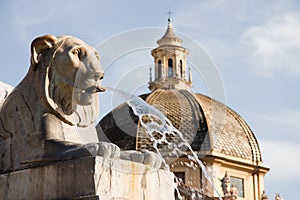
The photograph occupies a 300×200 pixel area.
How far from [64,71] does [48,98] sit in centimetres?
29

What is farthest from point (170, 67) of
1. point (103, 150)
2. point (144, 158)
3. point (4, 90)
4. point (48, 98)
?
point (103, 150)

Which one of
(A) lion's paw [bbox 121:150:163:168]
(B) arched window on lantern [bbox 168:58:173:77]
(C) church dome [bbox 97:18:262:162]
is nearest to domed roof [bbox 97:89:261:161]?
(C) church dome [bbox 97:18:262:162]

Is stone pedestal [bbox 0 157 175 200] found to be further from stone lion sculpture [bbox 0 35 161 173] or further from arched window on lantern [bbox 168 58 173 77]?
arched window on lantern [bbox 168 58 173 77]

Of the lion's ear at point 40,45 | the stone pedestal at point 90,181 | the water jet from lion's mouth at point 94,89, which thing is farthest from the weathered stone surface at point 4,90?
the stone pedestal at point 90,181

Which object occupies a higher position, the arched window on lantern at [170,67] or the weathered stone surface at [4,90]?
the arched window on lantern at [170,67]

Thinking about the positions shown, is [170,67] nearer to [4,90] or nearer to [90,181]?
[4,90]

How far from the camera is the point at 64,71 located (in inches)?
319

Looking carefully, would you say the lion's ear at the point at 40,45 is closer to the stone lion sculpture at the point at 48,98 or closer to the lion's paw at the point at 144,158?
the stone lion sculpture at the point at 48,98

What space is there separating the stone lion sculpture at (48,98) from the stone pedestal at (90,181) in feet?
0.74

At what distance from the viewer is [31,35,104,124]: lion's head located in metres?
8.11

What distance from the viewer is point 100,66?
8203 mm

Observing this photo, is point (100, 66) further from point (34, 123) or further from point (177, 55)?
point (177, 55)

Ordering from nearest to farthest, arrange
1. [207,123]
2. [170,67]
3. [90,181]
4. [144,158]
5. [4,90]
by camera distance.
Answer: [90,181] < [144,158] < [4,90] < [207,123] < [170,67]

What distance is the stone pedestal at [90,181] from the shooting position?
289 inches
